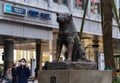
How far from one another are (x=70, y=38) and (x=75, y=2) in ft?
81.6

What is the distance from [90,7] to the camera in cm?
3575

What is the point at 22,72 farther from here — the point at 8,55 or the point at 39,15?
the point at 8,55

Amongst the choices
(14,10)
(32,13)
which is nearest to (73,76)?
(14,10)

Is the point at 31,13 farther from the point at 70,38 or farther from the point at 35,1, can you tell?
the point at 70,38

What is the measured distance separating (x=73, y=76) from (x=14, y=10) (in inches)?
676

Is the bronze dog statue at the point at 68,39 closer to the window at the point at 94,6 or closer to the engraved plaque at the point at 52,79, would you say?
the engraved plaque at the point at 52,79

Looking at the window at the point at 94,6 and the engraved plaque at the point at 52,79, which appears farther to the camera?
the window at the point at 94,6

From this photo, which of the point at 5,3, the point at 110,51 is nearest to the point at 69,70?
the point at 110,51

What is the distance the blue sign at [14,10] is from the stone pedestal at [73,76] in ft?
52.3

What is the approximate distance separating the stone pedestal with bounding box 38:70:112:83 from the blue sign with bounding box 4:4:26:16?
15938 mm

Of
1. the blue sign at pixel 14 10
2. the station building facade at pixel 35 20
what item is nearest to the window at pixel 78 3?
the station building facade at pixel 35 20

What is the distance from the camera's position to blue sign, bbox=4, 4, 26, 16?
986 inches

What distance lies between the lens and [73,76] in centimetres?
904

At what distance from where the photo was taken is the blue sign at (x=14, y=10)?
82.1 feet
